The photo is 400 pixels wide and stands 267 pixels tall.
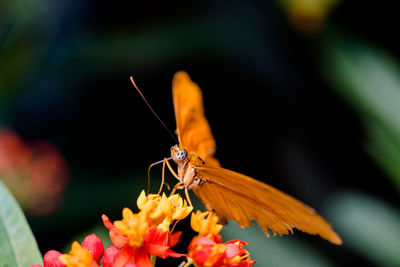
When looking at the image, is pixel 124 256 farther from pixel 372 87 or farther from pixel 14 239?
pixel 372 87

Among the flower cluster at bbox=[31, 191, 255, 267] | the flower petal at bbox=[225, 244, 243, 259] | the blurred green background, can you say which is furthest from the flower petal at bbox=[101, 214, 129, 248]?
the blurred green background

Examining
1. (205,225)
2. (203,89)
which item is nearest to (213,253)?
(205,225)

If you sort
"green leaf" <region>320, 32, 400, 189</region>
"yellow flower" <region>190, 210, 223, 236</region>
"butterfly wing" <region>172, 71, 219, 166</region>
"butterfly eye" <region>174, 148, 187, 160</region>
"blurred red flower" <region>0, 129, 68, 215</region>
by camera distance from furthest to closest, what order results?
"blurred red flower" <region>0, 129, 68, 215</region> < "green leaf" <region>320, 32, 400, 189</region> < "butterfly wing" <region>172, 71, 219, 166</region> < "butterfly eye" <region>174, 148, 187, 160</region> < "yellow flower" <region>190, 210, 223, 236</region>

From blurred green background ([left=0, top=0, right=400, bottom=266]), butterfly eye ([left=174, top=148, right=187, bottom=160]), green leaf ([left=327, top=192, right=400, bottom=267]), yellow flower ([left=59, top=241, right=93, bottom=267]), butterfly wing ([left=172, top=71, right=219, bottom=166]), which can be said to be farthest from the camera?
blurred green background ([left=0, top=0, right=400, bottom=266])

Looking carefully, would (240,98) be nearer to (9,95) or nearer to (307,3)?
(307,3)

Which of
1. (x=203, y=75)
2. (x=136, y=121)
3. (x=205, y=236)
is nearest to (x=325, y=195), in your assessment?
(x=203, y=75)

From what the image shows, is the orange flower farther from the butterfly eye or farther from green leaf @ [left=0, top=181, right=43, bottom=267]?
green leaf @ [left=0, top=181, right=43, bottom=267]

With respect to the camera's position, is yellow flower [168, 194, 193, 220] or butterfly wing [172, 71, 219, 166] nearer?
yellow flower [168, 194, 193, 220]
